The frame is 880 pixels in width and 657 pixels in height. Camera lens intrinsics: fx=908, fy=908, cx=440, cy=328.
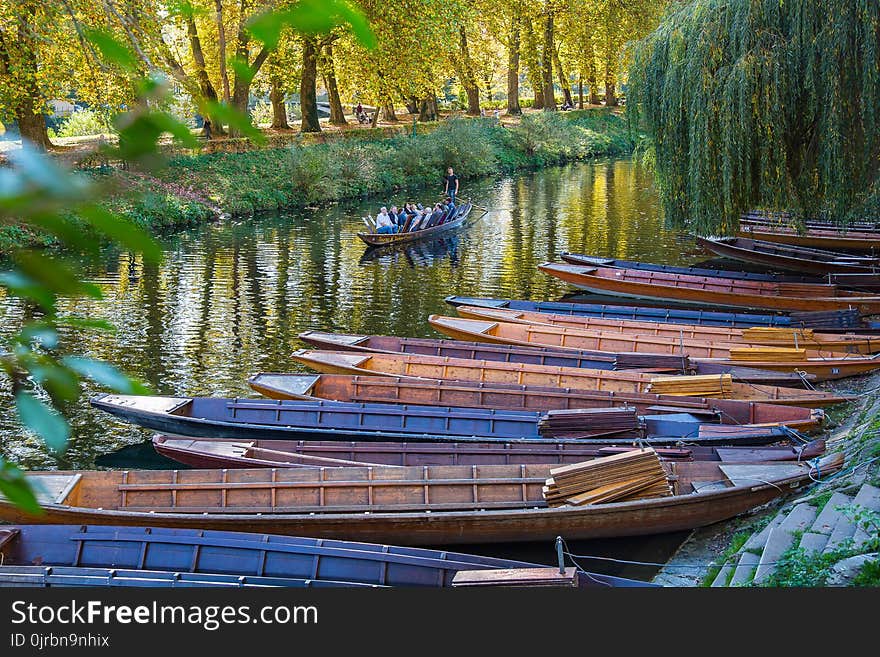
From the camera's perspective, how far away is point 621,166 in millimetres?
51188

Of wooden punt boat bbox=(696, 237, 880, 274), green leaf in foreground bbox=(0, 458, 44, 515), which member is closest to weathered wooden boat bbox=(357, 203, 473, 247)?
wooden punt boat bbox=(696, 237, 880, 274)

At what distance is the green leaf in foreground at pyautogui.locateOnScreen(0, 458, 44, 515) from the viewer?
172 centimetres

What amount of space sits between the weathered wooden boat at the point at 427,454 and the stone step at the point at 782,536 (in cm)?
177

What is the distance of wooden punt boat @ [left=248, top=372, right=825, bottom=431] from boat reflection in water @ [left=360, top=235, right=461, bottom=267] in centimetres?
1268

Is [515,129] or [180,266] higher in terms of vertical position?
[515,129]

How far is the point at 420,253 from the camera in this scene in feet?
93.3

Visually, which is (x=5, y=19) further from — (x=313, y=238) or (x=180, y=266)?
(x=313, y=238)

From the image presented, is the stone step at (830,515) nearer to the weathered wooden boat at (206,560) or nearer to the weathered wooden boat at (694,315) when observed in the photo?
the weathered wooden boat at (206,560)

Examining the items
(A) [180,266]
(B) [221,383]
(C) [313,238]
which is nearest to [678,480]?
(B) [221,383]

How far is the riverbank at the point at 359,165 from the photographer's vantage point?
1321 inches

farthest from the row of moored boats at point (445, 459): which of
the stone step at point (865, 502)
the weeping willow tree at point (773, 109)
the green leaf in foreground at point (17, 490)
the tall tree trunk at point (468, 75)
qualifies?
the tall tree trunk at point (468, 75)

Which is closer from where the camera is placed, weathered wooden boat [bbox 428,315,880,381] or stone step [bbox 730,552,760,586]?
stone step [bbox 730,552,760,586]

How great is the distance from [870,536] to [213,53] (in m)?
41.2

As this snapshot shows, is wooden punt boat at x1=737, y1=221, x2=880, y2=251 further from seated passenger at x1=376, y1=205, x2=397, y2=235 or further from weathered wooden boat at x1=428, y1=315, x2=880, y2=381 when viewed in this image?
weathered wooden boat at x1=428, y1=315, x2=880, y2=381
